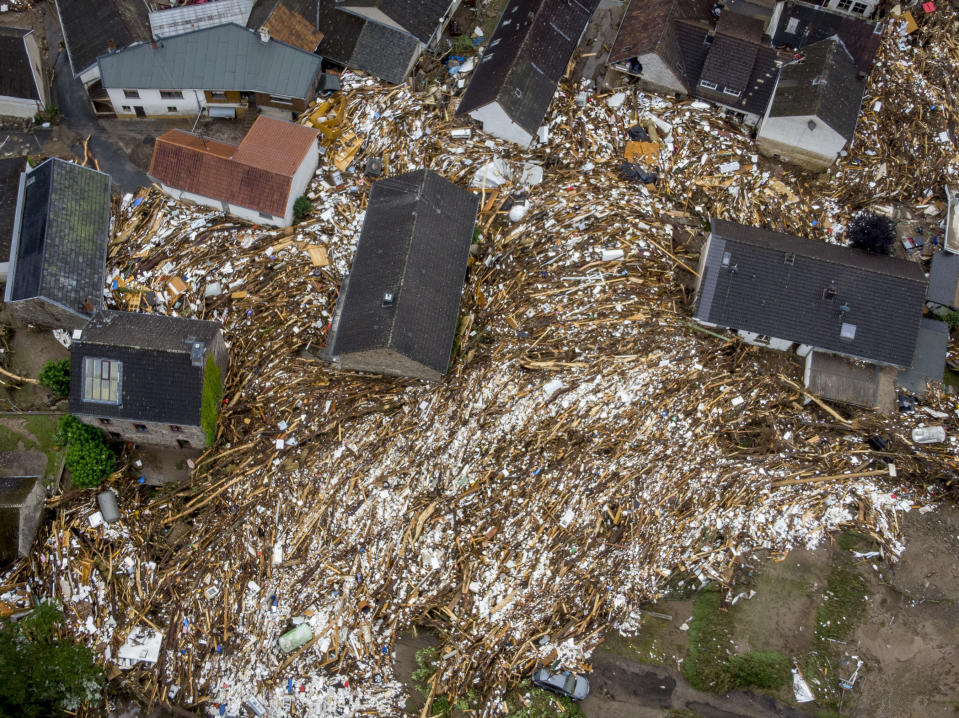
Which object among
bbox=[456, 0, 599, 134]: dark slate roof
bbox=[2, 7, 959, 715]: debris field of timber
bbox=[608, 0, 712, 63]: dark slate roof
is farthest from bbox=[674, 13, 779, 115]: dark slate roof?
bbox=[456, 0, 599, 134]: dark slate roof

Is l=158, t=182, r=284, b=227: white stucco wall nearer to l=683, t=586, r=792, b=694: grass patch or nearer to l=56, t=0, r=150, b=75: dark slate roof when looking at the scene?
l=56, t=0, r=150, b=75: dark slate roof

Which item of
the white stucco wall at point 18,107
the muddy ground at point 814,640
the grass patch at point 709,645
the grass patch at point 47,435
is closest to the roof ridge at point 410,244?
the muddy ground at point 814,640

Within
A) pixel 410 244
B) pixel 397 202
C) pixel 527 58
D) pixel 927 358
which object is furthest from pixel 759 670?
pixel 527 58

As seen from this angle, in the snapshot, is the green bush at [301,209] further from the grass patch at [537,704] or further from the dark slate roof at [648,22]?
the grass patch at [537,704]

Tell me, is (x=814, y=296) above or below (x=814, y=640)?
above

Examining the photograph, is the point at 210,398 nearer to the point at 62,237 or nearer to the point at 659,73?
the point at 62,237
